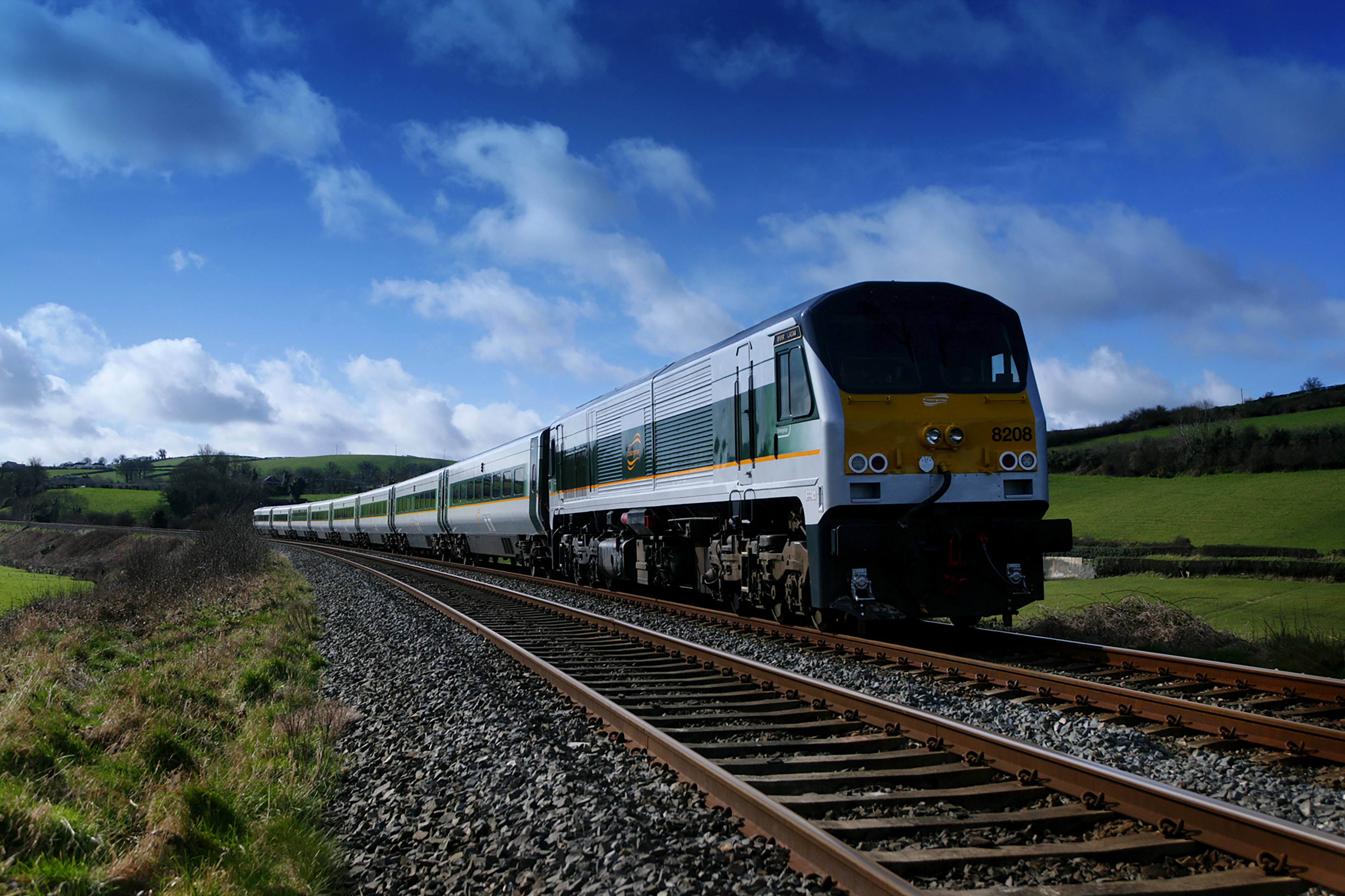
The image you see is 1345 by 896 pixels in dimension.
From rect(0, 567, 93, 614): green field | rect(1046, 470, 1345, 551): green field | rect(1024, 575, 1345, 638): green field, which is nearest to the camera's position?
rect(1024, 575, 1345, 638): green field

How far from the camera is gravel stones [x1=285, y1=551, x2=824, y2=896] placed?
3535mm

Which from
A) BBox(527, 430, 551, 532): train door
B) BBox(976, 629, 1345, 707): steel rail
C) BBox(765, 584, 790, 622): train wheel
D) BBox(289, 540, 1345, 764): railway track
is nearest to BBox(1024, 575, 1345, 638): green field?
BBox(976, 629, 1345, 707): steel rail

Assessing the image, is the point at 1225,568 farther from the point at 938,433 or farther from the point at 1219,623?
the point at 938,433

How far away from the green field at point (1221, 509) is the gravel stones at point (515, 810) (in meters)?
30.1

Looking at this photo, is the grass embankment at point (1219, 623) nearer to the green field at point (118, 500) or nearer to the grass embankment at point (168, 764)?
the grass embankment at point (168, 764)

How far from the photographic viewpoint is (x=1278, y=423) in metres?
43.9

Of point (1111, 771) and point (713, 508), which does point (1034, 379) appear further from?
point (1111, 771)

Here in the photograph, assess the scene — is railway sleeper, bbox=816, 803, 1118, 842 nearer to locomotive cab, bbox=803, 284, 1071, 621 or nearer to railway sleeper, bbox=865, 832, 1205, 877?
railway sleeper, bbox=865, 832, 1205, 877

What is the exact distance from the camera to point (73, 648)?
451 inches

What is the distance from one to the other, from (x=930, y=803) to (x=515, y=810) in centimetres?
216

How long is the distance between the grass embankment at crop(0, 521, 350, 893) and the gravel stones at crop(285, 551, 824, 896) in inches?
11.9

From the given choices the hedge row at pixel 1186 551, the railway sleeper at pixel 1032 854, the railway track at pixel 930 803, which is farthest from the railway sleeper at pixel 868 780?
the hedge row at pixel 1186 551

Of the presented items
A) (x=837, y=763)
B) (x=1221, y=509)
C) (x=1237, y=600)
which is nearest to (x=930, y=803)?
(x=837, y=763)

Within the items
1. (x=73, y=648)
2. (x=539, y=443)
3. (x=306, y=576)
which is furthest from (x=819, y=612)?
(x=306, y=576)
